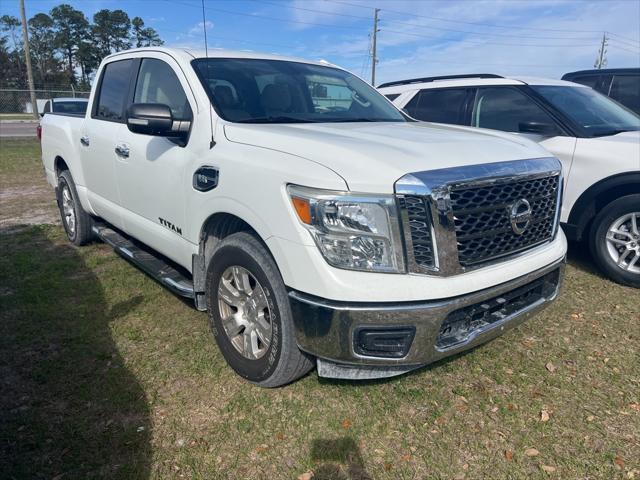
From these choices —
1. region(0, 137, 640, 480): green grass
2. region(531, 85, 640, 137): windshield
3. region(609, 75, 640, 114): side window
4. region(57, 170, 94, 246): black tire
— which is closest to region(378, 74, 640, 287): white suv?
region(531, 85, 640, 137): windshield

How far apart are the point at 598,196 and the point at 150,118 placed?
160 inches

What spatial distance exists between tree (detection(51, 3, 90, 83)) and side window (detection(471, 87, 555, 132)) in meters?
60.4

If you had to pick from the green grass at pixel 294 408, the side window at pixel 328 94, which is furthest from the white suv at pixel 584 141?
the side window at pixel 328 94

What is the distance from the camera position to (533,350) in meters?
3.47

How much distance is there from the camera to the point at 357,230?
7.38ft

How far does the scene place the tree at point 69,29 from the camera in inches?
2185

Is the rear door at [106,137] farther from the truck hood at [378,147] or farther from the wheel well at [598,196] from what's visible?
the wheel well at [598,196]

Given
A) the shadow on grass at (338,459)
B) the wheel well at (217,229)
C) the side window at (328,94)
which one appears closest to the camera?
the shadow on grass at (338,459)

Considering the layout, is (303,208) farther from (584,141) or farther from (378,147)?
(584,141)

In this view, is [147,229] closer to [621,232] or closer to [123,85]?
[123,85]

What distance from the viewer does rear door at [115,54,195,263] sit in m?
3.27

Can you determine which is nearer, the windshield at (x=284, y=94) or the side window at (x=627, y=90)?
the windshield at (x=284, y=94)

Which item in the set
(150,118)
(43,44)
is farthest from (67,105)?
(43,44)

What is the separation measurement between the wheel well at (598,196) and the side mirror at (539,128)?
678 millimetres
